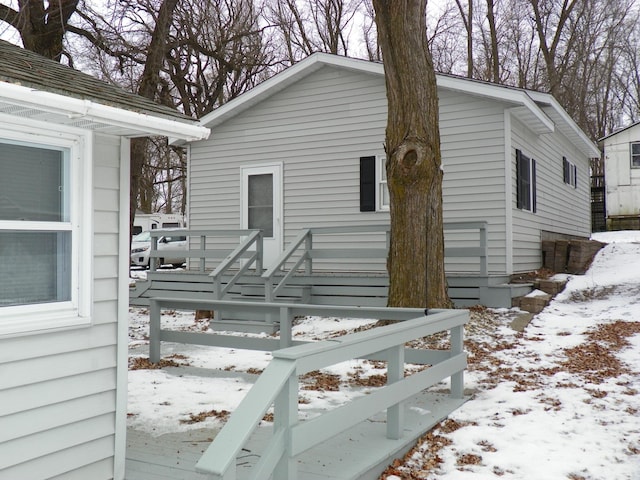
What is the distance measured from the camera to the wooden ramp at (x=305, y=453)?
12.0 feet

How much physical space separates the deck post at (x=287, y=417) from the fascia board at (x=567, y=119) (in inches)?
395

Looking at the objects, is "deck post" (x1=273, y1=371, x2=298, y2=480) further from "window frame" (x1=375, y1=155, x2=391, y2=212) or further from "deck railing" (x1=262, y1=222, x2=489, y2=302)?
"window frame" (x1=375, y1=155, x2=391, y2=212)

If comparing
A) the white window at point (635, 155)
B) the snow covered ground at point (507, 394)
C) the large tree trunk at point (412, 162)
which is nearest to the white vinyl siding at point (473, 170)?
the snow covered ground at point (507, 394)

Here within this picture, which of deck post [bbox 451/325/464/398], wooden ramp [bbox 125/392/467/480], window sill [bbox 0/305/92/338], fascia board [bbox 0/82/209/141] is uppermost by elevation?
fascia board [bbox 0/82/209/141]

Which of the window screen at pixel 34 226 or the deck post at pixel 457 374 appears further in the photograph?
the deck post at pixel 457 374

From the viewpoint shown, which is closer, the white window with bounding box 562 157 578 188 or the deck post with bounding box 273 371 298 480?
the deck post with bounding box 273 371 298 480

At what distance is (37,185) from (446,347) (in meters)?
5.35

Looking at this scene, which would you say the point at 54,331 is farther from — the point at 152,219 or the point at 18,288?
the point at 152,219

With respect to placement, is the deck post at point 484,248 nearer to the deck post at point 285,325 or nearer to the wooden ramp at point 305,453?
the deck post at point 285,325

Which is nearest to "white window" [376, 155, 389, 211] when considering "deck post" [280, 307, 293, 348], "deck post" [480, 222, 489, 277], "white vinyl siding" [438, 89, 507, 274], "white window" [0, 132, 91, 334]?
"white vinyl siding" [438, 89, 507, 274]

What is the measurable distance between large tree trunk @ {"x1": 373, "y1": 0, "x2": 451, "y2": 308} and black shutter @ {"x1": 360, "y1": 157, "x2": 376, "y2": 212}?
3.17m

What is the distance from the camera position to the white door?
41.3 ft

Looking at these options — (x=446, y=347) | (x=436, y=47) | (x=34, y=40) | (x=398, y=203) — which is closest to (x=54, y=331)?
(x=446, y=347)

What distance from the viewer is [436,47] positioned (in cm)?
2705
